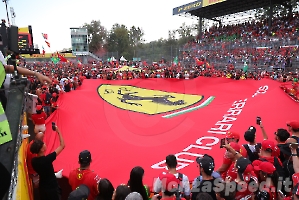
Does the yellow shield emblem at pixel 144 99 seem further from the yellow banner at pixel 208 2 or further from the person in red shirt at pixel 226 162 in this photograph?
the yellow banner at pixel 208 2

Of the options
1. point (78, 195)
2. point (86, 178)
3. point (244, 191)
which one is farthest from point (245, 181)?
point (86, 178)

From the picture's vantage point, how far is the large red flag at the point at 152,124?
15.3 feet

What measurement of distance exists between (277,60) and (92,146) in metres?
20.0

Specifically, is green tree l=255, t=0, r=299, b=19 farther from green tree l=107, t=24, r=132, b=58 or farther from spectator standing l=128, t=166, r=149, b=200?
green tree l=107, t=24, r=132, b=58

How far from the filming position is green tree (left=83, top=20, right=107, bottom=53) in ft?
225

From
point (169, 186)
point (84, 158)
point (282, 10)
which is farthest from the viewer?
point (282, 10)

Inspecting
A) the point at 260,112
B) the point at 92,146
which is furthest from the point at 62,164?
the point at 260,112

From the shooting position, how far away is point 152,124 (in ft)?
22.4

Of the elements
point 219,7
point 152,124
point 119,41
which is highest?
point 219,7

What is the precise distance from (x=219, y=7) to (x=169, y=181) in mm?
31543

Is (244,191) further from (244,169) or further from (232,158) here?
(232,158)

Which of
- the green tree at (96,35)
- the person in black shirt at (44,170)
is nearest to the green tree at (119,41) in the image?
the green tree at (96,35)

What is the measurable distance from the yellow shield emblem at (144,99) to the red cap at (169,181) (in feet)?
18.2

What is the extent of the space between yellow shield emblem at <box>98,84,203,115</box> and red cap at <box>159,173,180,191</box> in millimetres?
5539
